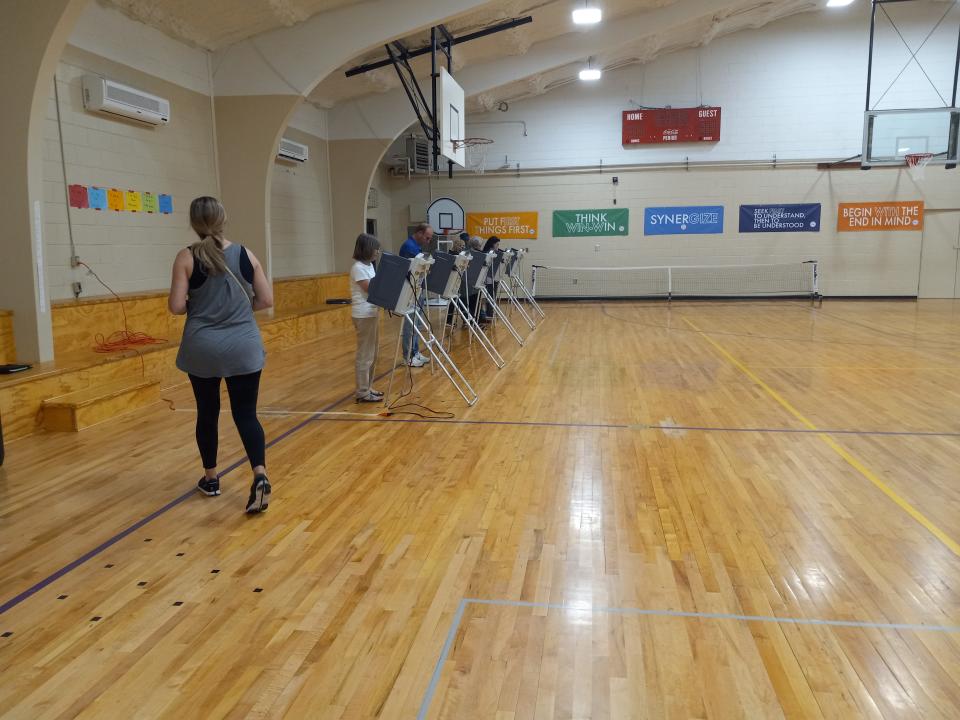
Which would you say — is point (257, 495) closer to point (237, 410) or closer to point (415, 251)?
point (237, 410)

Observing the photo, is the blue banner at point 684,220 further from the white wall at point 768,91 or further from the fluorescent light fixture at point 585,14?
the fluorescent light fixture at point 585,14

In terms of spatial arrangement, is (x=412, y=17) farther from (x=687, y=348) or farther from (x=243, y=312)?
(x=243, y=312)

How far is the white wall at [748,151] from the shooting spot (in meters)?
13.3

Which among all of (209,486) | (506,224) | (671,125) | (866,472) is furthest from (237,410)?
(671,125)

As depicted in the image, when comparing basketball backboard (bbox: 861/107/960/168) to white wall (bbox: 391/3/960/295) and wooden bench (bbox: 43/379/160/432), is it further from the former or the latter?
wooden bench (bbox: 43/379/160/432)

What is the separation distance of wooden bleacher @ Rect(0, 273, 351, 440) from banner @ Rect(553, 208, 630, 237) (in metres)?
7.38

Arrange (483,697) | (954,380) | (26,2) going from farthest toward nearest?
(954,380) → (26,2) → (483,697)

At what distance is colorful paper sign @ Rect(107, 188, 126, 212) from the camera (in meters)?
6.84

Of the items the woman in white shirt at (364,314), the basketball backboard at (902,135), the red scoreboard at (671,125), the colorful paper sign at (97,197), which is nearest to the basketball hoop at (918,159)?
the basketball backboard at (902,135)

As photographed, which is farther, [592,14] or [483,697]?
[592,14]

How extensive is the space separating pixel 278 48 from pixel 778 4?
886 centimetres

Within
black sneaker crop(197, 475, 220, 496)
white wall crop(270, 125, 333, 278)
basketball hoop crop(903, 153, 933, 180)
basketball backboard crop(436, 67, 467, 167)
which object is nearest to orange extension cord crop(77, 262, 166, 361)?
black sneaker crop(197, 475, 220, 496)

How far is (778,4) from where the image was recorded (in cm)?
1223

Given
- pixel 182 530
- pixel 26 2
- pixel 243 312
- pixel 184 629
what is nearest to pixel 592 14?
pixel 26 2
